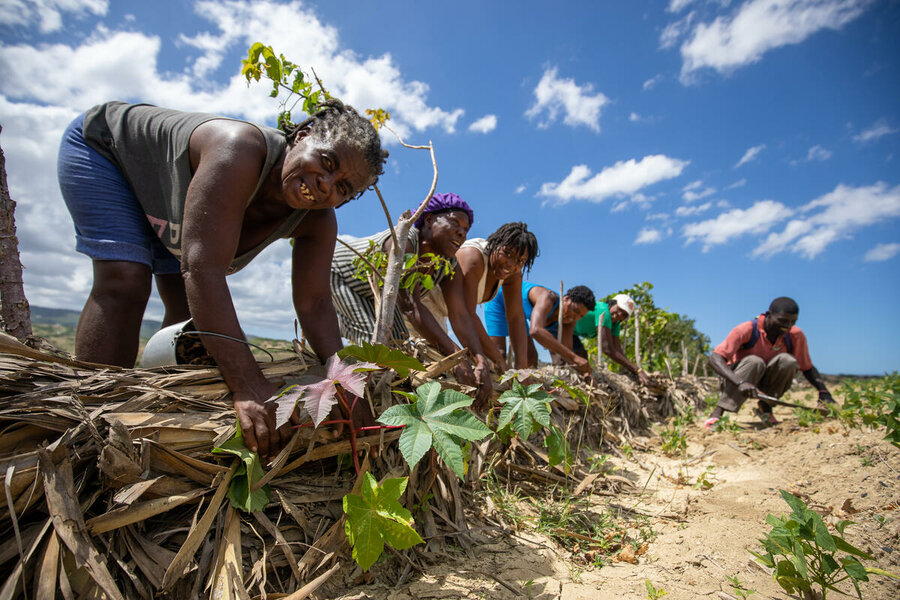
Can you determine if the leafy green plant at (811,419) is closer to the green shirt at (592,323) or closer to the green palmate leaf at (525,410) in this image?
the green shirt at (592,323)

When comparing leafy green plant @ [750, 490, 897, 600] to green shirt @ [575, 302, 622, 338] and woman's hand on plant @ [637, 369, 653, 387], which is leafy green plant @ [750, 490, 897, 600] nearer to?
woman's hand on plant @ [637, 369, 653, 387]

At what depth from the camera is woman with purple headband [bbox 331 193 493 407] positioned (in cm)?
265

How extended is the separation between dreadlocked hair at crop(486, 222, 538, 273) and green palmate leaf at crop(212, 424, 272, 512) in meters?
2.82

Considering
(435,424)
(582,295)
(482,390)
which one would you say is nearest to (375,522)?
(435,424)

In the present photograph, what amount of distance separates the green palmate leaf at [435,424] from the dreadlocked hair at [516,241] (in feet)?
8.27

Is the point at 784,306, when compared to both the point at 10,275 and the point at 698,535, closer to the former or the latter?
the point at 698,535

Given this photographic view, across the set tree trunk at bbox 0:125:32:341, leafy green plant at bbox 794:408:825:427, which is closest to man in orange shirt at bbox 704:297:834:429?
leafy green plant at bbox 794:408:825:427

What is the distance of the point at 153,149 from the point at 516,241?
2637mm

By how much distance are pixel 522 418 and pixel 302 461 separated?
0.77m

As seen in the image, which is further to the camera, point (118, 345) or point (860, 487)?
point (860, 487)

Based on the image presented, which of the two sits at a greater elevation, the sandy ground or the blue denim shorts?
the blue denim shorts

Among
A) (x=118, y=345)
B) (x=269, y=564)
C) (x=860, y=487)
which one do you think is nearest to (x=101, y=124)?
(x=118, y=345)

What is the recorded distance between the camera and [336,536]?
133cm

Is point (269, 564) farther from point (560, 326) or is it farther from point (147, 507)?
point (560, 326)
